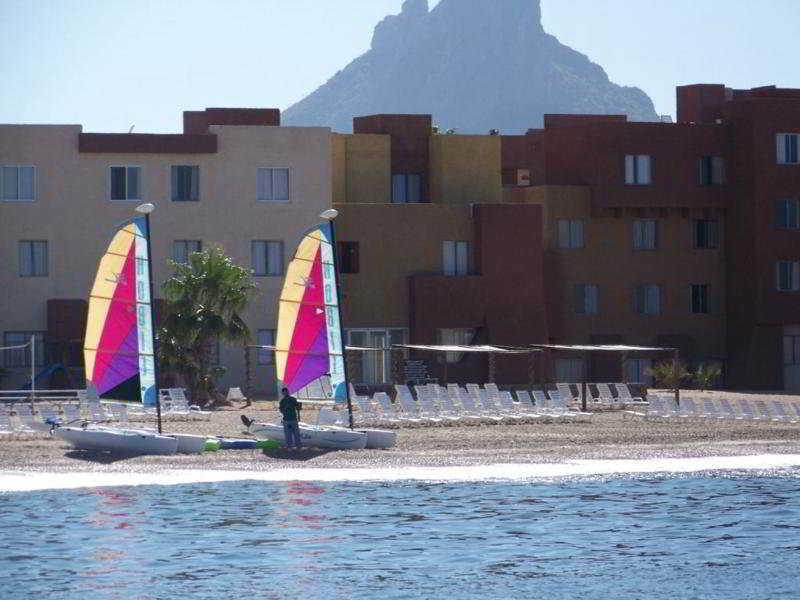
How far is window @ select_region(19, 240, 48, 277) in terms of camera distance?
Result: 197 ft

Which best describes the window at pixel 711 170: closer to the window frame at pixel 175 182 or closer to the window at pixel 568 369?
the window at pixel 568 369

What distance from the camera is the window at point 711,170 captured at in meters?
69.1

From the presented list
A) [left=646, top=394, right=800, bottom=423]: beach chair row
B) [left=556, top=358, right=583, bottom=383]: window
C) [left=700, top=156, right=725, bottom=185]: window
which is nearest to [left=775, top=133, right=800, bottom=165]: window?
[left=700, top=156, right=725, bottom=185]: window

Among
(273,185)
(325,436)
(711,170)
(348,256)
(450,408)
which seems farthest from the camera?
(711,170)

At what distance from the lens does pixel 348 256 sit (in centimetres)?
6294

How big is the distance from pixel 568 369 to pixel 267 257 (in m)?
13.6

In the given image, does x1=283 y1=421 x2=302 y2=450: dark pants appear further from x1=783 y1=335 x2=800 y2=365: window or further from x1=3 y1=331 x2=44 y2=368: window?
x1=783 y1=335 x2=800 y2=365: window

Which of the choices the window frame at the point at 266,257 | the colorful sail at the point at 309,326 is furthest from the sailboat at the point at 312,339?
the window frame at the point at 266,257

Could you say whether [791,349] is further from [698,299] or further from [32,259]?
[32,259]

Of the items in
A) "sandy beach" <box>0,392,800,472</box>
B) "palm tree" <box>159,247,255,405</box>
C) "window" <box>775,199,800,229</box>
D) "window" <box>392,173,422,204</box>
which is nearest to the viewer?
"sandy beach" <box>0,392,800,472</box>

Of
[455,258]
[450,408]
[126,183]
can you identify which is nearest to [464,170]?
[455,258]

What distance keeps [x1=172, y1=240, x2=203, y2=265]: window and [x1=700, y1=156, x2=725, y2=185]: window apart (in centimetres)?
2056

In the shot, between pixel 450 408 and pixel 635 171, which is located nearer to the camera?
pixel 450 408

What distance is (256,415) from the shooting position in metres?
48.2
